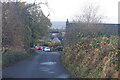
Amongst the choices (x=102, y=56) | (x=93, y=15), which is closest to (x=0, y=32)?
(x=102, y=56)

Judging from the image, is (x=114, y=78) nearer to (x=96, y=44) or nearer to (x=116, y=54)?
(x=116, y=54)

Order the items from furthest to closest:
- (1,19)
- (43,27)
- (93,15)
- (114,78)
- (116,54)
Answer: (43,27) → (93,15) → (1,19) → (116,54) → (114,78)

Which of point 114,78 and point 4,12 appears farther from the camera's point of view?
point 4,12

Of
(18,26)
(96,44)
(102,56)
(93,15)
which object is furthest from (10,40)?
(93,15)

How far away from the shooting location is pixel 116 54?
10328 mm

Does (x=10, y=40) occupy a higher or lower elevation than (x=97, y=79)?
higher

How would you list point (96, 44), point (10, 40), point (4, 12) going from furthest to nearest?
point (10, 40) → point (4, 12) → point (96, 44)

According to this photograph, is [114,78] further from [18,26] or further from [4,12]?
[18,26]

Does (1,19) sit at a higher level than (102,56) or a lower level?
higher

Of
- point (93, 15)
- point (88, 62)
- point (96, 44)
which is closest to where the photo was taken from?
point (88, 62)

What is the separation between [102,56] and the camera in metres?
11.8

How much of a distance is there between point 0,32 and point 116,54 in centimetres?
940

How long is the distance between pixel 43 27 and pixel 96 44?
23.3m

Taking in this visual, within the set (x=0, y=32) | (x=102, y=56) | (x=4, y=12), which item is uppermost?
(x=4, y=12)
